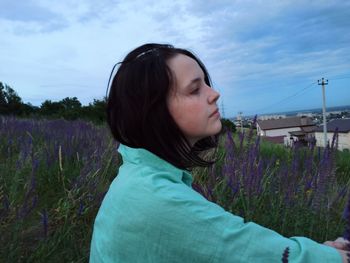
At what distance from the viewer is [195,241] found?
3.12 ft

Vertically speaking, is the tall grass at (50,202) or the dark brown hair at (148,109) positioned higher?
the dark brown hair at (148,109)

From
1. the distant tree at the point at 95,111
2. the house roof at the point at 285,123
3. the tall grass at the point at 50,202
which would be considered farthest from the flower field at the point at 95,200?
the house roof at the point at 285,123

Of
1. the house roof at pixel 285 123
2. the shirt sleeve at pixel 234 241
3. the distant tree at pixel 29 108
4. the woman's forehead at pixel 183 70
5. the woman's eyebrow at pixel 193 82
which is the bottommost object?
the house roof at pixel 285 123

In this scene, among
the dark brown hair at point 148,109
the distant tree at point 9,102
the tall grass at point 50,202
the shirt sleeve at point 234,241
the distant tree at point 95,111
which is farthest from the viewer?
the distant tree at point 9,102

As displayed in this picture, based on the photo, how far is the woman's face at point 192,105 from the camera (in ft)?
4.48

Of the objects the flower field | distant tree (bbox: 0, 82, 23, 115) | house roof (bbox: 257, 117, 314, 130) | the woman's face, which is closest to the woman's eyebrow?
the woman's face

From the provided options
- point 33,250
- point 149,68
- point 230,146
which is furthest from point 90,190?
point 149,68

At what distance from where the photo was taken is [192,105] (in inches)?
53.7

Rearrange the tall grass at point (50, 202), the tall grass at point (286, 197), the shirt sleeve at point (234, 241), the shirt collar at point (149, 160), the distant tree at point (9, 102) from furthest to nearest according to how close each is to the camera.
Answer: the distant tree at point (9, 102) < the tall grass at point (50, 202) < the tall grass at point (286, 197) < the shirt collar at point (149, 160) < the shirt sleeve at point (234, 241)

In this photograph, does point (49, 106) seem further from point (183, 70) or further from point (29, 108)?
point (183, 70)

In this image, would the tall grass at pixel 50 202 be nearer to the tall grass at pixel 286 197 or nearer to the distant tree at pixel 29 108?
the tall grass at pixel 286 197

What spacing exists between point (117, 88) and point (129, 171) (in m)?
0.39

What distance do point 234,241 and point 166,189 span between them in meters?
0.21

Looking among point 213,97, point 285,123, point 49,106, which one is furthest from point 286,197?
point 285,123
